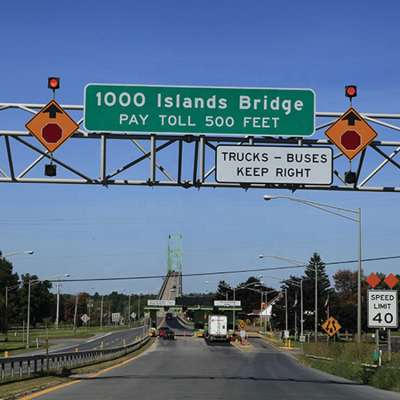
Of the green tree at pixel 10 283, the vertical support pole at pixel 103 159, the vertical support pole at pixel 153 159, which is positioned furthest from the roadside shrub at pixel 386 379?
the green tree at pixel 10 283

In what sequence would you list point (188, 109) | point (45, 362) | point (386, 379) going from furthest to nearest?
point (45, 362), point (386, 379), point (188, 109)

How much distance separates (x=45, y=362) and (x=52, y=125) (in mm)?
Result: 14137

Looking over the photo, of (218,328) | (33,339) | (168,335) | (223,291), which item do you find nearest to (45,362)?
(218,328)

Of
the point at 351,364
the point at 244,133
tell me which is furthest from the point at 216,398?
the point at 351,364

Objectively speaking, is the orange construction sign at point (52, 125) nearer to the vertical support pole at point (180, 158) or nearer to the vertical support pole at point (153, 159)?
the vertical support pole at point (153, 159)

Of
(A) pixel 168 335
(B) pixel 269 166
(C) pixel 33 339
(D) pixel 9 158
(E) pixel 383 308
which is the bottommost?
(C) pixel 33 339

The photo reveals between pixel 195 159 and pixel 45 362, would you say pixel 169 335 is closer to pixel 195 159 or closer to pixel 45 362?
pixel 45 362

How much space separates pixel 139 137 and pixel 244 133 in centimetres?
257

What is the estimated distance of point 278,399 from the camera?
18.1 meters

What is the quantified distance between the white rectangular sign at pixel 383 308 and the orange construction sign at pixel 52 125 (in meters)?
11.9

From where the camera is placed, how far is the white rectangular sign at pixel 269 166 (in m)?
18.5

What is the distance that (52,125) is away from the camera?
18703 millimetres

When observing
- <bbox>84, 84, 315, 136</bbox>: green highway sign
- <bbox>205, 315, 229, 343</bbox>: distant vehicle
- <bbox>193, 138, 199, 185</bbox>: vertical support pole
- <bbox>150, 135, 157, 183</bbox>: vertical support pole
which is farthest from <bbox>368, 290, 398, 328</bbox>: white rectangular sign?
<bbox>205, 315, 229, 343</bbox>: distant vehicle

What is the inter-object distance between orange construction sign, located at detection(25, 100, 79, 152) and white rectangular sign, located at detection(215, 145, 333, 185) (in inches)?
145
